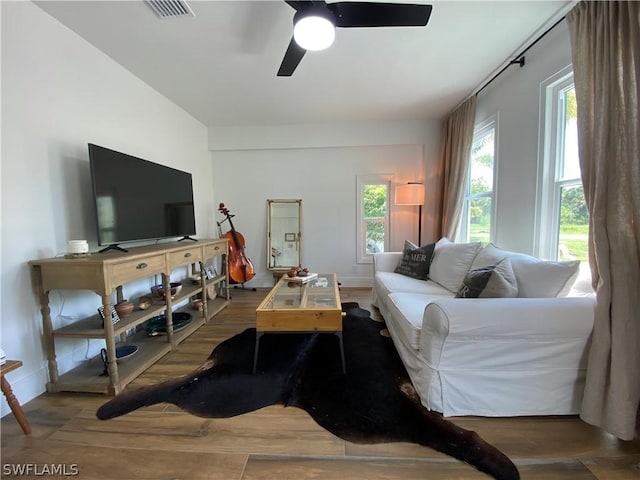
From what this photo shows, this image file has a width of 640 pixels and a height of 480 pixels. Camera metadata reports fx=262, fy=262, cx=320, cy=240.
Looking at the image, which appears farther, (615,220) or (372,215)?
(372,215)

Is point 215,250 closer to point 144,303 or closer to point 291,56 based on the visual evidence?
point 144,303

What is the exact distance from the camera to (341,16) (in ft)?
5.00

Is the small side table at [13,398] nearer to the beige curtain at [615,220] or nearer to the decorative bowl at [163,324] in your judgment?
the decorative bowl at [163,324]

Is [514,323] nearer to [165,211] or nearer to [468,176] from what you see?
[468,176]

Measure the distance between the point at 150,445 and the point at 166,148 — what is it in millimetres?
2852

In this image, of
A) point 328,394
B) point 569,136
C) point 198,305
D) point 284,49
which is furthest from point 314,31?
point 198,305

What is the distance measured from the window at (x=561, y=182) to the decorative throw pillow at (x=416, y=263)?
3.10ft

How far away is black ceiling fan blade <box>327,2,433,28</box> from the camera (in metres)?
1.41

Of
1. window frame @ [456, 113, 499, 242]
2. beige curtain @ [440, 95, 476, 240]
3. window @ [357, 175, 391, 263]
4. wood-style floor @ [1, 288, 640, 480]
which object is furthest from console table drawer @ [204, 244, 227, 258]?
window frame @ [456, 113, 499, 242]

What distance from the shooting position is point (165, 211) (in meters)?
2.58

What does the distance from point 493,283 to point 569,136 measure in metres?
1.31

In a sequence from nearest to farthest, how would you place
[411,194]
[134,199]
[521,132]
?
[134,199]
[521,132]
[411,194]

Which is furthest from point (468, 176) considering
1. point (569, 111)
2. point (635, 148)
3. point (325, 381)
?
point (325, 381)

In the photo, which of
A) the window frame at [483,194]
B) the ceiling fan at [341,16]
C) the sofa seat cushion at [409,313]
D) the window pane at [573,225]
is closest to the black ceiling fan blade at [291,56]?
the ceiling fan at [341,16]
